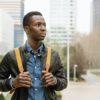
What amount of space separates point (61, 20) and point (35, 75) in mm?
24109

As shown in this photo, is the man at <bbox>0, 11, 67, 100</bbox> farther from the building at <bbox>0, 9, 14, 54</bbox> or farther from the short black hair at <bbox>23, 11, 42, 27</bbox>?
the building at <bbox>0, 9, 14, 54</bbox>

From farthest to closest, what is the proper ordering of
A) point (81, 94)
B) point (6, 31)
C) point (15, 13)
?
point (81, 94), point (6, 31), point (15, 13)

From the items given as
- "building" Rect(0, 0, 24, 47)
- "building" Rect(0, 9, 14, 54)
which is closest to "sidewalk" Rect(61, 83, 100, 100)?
"building" Rect(0, 9, 14, 54)

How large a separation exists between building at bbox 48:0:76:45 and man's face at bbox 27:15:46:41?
67.1ft

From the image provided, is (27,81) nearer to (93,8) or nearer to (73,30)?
(73,30)

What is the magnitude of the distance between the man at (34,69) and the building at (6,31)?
19.5 feet

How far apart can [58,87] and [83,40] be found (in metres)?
27.2

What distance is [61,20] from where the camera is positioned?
1006 inches

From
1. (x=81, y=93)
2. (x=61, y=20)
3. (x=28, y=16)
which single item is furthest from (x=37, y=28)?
(x=61, y=20)

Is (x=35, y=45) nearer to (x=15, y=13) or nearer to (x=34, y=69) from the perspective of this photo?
(x=34, y=69)

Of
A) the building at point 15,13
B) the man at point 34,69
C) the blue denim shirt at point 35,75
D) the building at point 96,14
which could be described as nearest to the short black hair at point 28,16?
the man at point 34,69

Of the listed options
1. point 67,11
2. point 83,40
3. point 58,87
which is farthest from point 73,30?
point 58,87

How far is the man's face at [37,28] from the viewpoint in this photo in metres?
1.55

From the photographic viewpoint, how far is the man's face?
5.09ft
